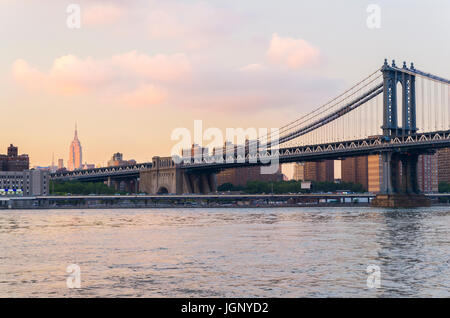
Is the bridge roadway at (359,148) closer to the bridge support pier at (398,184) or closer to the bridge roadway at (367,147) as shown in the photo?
the bridge roadway at (367,147)

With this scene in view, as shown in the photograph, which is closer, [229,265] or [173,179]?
[229,265]

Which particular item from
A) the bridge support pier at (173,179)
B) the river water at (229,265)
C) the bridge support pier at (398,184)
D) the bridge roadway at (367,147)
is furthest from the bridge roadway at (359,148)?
the river water at (229,265)

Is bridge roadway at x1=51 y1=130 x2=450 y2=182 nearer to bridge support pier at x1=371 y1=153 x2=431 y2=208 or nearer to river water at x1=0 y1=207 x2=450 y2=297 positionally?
bridge support pier at x1=371 y1=153 x2=431 y2=208

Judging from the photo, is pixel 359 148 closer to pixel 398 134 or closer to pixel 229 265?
pixel 398 134

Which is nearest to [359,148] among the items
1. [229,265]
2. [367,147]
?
[367,147]

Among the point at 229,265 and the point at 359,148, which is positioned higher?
the point at 359,148

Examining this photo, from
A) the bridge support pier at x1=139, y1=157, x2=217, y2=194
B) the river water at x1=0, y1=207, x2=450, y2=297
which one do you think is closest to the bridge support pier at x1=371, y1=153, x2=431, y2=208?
the bridge support pier at x1=139, y1=157, x2=217, y2=194

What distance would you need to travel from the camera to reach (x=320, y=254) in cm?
3466

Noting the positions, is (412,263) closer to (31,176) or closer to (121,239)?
(121,239)

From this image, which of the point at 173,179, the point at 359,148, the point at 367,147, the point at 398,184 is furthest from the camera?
the point at 173,179

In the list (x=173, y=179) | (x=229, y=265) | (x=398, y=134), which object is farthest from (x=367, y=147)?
(x=229, y=265)

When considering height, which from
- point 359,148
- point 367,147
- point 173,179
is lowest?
point 173,179

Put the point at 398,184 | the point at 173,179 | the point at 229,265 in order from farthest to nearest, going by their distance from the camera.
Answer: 1. the point at 173,179
2. the point at 398,184
3. the point at 229,265
